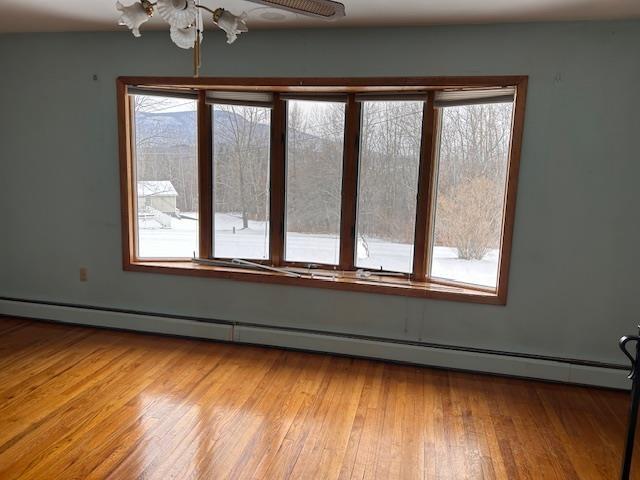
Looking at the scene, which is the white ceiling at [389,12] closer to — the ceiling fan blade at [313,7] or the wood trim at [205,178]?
the wood trim at [205,178]

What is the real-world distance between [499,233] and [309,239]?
4.84 feet

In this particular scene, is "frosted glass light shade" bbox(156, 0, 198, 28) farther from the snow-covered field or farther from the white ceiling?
the snow-covered field

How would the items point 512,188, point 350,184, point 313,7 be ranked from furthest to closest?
1. point 350,184
2. point 512,188
3. point 313,7

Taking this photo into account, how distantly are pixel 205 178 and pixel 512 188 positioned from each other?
94.1 inches

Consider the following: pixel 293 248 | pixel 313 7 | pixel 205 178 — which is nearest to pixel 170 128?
pixel 205 178

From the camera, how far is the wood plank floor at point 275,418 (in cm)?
231

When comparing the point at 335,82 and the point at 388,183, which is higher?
the point at 335,82

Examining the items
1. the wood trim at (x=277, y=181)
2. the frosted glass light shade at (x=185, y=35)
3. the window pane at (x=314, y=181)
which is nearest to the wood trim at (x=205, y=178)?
the wood trim at (x=277, y=181)

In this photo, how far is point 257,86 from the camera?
11.7 ft

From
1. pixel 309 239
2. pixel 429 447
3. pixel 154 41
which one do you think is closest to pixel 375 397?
pixel 429 447

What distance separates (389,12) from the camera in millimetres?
2941

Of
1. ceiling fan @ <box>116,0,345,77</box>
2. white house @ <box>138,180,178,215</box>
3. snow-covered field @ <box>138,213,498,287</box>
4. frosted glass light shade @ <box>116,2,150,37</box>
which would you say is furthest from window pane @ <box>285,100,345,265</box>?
frosted glass light shade @ <box>116,2,150,37</box>

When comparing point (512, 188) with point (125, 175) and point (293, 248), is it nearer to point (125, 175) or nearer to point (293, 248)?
point (293, 248)

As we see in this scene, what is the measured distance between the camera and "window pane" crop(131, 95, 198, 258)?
12.8ft
